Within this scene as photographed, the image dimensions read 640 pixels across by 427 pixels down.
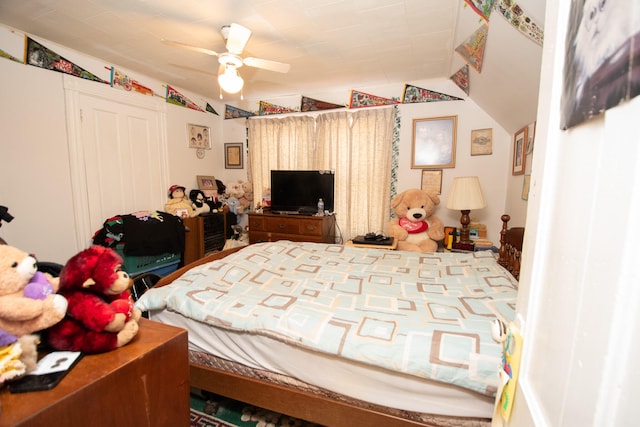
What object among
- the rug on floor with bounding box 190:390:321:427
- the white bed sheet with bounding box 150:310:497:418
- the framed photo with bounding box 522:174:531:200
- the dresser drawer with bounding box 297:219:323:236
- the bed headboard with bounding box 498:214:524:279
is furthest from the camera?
the dresser drawer with bounding box 297:219:323:236

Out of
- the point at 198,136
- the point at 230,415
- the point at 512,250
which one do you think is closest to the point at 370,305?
the point at 230,415

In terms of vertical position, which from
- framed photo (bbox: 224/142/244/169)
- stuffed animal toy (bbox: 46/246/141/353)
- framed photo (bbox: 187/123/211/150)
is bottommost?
stuffed animal toy (bbox: 46/246/141/353)

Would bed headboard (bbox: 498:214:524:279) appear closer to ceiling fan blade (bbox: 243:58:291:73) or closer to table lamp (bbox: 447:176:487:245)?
table lamp (bbox: 447:176:487:245)

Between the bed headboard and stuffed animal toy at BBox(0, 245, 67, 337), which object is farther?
the bed headboard

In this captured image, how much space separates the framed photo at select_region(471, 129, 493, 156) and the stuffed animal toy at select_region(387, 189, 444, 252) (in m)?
0.68

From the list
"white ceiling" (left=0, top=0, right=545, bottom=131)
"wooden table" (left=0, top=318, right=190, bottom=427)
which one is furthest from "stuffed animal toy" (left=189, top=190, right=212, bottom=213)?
"wooden table" (left=0, top=318, right=190, bottom=427)

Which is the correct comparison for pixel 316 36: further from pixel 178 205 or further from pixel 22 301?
pixel 178 205

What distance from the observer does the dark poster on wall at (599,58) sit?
0.28 m

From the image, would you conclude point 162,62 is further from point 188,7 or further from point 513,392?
point 513,392

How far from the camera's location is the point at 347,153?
362 cm

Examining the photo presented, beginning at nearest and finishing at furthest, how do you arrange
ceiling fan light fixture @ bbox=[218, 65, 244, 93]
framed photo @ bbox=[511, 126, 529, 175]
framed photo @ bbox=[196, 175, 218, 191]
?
ceiling fan light fixture @ bbox=[218, 65, 244, 93], framed photo @ bbox=[511, 126, 529, 175], framed photo @ bbox=[196, 175, 218, 191]

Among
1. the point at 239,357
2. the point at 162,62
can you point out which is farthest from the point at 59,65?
the point at 239,357

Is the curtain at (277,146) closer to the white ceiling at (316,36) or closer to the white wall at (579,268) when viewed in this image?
the white ceiling at (316,36)

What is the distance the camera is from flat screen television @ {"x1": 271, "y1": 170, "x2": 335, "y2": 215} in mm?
3529
